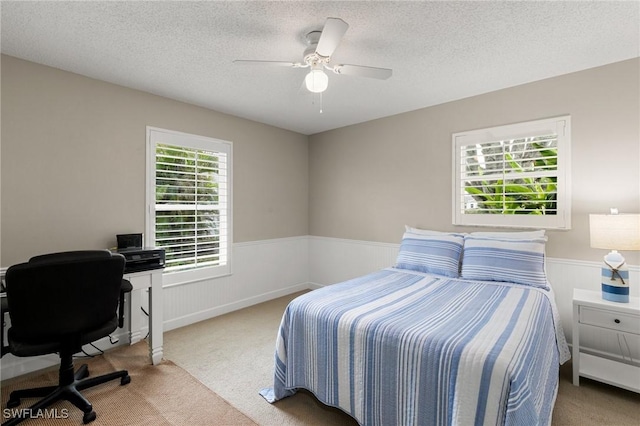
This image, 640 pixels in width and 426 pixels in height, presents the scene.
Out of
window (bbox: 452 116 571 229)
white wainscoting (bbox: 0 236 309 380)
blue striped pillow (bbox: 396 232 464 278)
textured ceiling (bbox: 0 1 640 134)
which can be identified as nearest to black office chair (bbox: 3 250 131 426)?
white wainscoting (bbox: 0 236 309 380)

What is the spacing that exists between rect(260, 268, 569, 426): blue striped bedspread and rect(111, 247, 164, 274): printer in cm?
129

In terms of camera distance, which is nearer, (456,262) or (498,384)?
(498,384)

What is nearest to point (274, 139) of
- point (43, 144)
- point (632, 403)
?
point (43, 144)

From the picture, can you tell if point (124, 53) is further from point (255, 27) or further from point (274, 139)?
point (274, 139)

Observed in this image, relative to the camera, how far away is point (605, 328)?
221 centimetres

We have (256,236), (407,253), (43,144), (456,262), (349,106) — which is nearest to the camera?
(43,144)

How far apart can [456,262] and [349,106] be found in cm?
206

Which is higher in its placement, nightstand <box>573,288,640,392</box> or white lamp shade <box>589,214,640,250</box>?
white lamp shade <box>589,214,640,250</box>

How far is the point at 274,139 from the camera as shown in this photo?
440cm

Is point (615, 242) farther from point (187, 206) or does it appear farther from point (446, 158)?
point (187, 206)

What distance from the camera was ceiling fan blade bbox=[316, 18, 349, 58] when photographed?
160 cm

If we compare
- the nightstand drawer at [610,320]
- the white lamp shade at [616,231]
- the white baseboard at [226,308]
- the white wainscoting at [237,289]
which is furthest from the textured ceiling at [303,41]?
the white baseboard at [226,308]

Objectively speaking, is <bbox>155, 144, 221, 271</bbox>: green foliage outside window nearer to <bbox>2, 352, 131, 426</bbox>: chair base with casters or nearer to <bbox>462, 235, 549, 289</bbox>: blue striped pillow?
<bbox>2, 352, 131, 426</bbox>: chair base with casters

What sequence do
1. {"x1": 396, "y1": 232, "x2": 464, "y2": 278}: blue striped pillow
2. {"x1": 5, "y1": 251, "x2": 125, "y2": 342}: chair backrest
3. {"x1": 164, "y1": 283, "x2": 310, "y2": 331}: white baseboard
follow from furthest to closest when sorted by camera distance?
{"x1": 164, "y1": 283, "x2": 310, "y2": 331}: white baseboard → {"x1": 396, "y1": 232, "x2": 464, "y2": 278}: blue striped pillow → {"x1": 5, "y1": 251, "x2": 125, "y2": 342}: chair backrest
